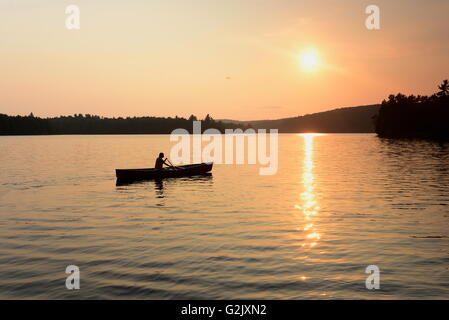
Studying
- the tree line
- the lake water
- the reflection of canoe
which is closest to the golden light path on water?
the lake water

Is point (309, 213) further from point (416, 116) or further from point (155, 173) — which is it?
point (416, 116)

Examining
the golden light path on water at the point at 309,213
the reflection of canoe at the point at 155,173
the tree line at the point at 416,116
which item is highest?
the tree line at the point at 416,116

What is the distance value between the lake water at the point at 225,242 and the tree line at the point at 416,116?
126664 mm

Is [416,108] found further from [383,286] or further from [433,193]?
[383,286]

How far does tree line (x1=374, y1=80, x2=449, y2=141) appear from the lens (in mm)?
143375

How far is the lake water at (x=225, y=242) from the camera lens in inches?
453

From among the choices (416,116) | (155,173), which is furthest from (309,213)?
(416,116)

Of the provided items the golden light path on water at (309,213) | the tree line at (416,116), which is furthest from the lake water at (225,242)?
the tree line at (416,116)

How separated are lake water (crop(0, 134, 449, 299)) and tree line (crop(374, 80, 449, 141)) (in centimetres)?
12666

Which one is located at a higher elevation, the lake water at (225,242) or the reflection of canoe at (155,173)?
the reflection of canoe at (155,173)

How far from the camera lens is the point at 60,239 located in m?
17.1

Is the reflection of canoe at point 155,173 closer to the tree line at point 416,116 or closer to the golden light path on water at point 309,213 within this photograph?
the golden light path on water at point 309,213
